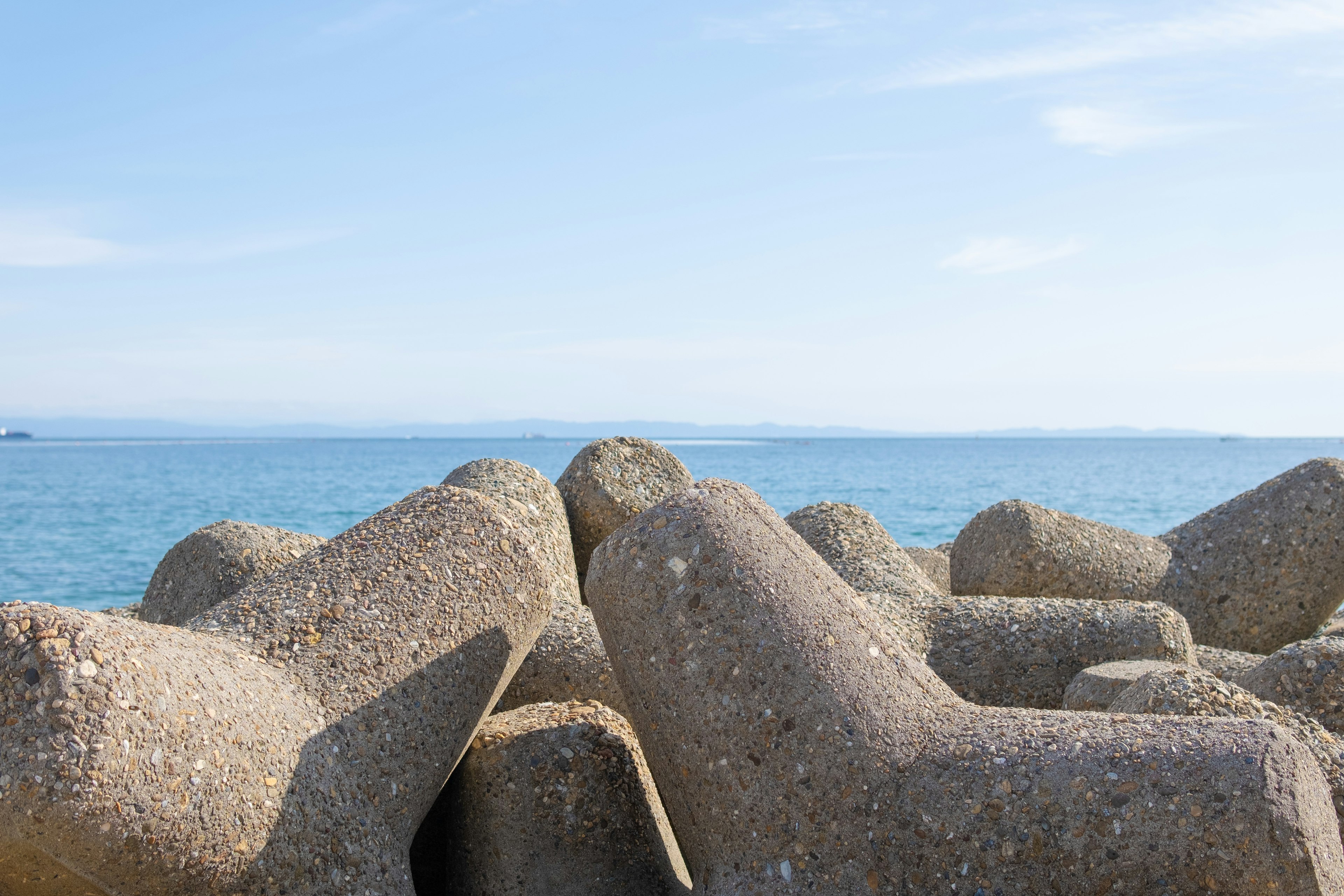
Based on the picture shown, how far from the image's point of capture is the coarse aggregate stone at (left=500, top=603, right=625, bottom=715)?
4.00 metres

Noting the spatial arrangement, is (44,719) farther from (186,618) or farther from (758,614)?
(186,618)

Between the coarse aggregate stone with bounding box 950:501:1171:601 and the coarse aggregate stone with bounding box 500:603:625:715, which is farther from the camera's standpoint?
the coarse aggregate stone with bounding box 950:501:1171:601

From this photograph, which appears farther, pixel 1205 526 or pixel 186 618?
pixel 1205 526

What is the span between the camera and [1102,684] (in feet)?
12.1

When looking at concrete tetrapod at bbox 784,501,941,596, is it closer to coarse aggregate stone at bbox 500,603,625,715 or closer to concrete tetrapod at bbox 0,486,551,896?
coarse aggregate stone at bbox 500,603,625,715

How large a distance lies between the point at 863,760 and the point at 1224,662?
8.91 ft

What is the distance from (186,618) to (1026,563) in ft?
13.8

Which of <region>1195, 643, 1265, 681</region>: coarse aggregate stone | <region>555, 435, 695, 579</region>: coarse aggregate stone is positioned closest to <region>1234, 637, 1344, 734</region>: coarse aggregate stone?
<region>1195, 643, 1265, 681</region>: coarse aggregate stone

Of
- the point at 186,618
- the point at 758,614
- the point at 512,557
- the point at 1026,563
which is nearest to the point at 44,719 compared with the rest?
the point at 512,557

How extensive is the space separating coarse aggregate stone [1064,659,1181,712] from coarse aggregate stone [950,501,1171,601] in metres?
1.86

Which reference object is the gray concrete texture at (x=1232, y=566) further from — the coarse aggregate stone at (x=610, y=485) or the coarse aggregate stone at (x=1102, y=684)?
the coarse aggregate stone at (x=610, y=485)

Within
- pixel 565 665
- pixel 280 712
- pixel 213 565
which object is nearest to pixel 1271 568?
pixel 565 665

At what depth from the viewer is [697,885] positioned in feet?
9.32

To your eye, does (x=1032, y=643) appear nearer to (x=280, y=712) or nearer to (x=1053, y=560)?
(x=1053, y=560)
